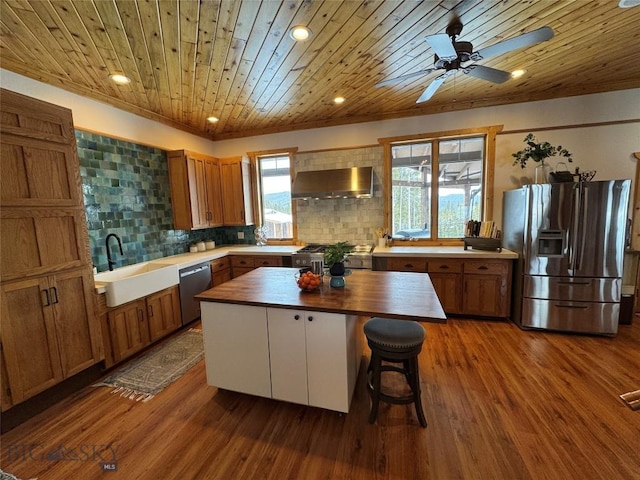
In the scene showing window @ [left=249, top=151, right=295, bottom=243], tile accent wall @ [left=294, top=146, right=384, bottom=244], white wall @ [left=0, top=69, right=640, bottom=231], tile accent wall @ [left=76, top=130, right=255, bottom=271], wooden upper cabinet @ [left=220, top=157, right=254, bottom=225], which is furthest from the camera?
window @ [left=249, top=151, right=295, bottom=243]

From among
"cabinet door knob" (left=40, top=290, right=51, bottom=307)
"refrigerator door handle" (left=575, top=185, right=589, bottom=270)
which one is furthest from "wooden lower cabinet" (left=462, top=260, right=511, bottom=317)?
"cabinet door knob" (left=40, top=290, right=51, bottom=307)

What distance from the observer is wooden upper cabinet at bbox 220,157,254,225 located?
14.7ft

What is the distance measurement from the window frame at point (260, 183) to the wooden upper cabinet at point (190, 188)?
0.73 meters

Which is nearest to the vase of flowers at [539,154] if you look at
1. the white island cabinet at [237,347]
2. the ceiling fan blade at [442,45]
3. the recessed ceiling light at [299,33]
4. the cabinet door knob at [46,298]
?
the ceiling fan blade at [442,45]

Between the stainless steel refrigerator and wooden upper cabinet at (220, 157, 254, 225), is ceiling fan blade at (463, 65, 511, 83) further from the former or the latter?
wooden upper cabinet at (220, 157, 254, 225)

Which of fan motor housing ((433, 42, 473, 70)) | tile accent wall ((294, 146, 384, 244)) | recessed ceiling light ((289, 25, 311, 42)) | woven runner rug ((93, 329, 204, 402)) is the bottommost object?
woven runner rug ((93, 329, 204, 402))

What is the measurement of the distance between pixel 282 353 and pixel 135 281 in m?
1.82

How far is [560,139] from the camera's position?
3496 millimetres

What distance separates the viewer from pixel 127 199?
11.1 ft

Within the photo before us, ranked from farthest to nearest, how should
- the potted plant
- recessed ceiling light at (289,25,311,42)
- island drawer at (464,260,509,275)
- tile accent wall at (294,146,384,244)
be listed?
tile accent wall at (294,146,384,244) < island drawer at (464,260,509,275) < the potted plant < recessed ceiling light at (289,25,311,42)

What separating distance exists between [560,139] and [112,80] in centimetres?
527

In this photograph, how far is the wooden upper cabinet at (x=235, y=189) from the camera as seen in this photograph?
4.48 metres

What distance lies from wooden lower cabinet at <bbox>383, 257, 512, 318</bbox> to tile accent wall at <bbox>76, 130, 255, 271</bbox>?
11.2 ft

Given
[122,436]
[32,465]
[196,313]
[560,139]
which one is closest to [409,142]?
A: [560,139]
